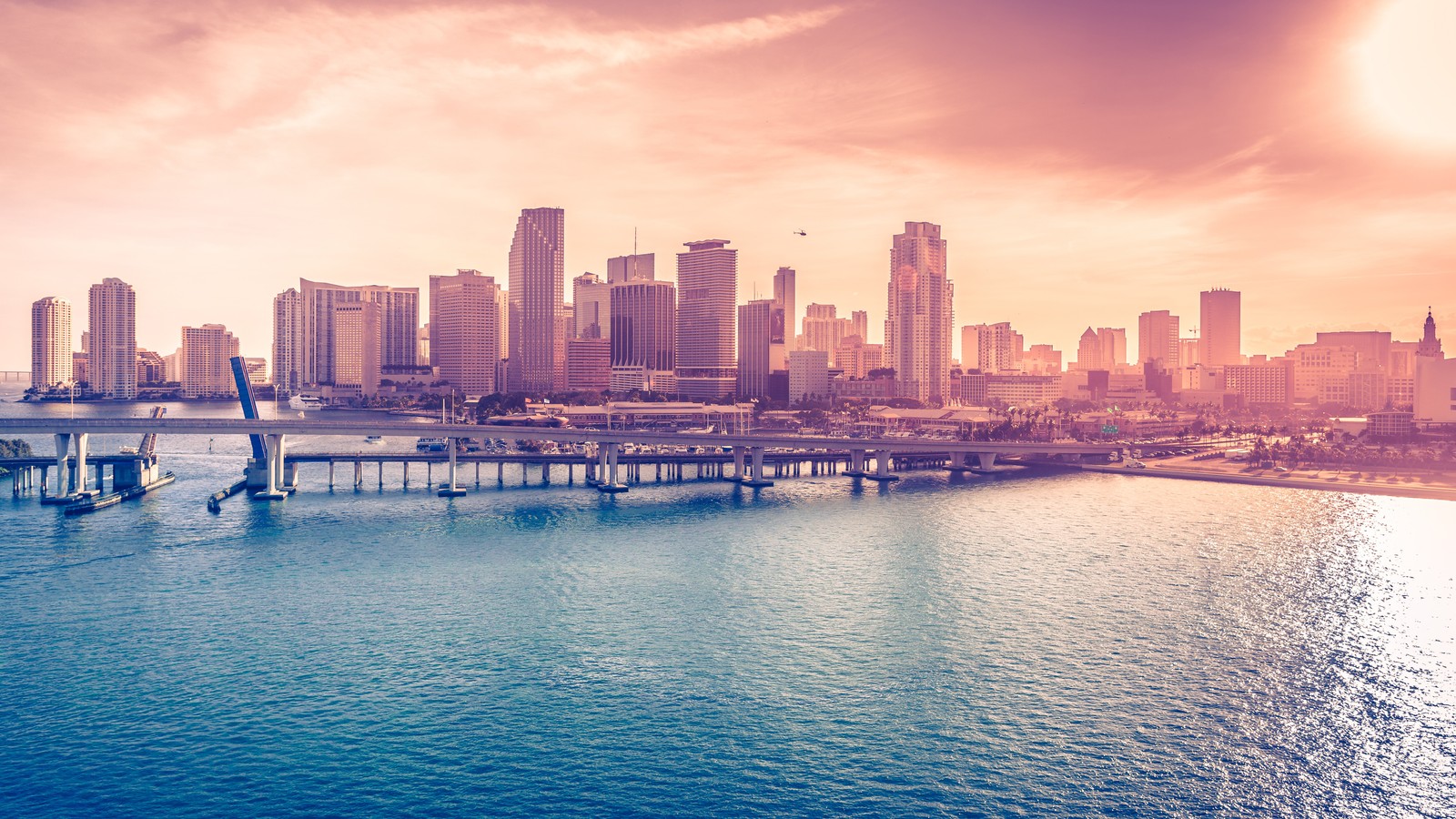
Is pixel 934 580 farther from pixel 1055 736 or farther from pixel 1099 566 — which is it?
pixel 1055 736

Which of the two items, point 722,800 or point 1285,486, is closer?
point 722,800

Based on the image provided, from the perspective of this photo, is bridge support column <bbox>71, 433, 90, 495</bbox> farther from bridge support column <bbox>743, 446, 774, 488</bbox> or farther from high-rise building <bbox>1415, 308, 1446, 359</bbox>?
high-rise building <bbox>1415, 308, 1446, 359</bbox>

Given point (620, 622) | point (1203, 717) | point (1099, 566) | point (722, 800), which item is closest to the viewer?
point (722, 800)

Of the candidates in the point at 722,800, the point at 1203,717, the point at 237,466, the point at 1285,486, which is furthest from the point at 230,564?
the point at 1285,486

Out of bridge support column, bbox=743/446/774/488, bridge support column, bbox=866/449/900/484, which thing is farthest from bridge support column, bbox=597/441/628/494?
bridge support column, bbox=866/449/900/484

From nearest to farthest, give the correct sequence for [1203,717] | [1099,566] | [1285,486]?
[1203,717]
[1099,566]
[1285,486]
